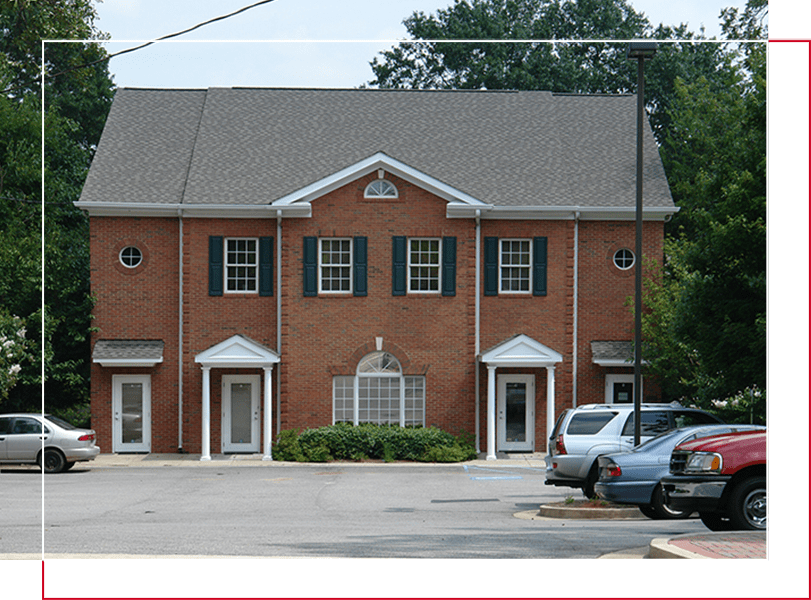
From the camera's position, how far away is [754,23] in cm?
2466

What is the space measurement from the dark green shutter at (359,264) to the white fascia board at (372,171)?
179 centimetres

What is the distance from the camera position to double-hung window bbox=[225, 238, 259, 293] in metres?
31.7

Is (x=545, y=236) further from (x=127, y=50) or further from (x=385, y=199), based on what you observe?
(x=127, y=50)

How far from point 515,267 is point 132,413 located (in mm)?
12369

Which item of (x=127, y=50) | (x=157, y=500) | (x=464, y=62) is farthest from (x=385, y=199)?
(x=127, y=50)

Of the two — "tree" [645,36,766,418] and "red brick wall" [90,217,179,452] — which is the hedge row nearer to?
"red brick wall" [90,217,179,452]

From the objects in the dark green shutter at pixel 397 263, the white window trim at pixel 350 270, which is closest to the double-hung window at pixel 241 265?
the white window trim at pixel 350 270

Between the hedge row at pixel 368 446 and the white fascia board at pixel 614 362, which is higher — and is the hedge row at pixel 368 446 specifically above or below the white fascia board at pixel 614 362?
below

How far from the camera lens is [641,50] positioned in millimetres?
15609

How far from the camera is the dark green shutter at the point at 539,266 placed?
1251 inches

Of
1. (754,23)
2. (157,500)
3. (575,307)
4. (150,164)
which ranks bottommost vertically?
(157,500)

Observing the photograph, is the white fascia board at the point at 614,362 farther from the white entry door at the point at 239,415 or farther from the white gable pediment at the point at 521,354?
the white entry door at the point at 239,415

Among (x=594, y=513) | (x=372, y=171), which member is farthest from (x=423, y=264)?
Answer: (x=594, y=513)

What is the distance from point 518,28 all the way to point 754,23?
13.2m
